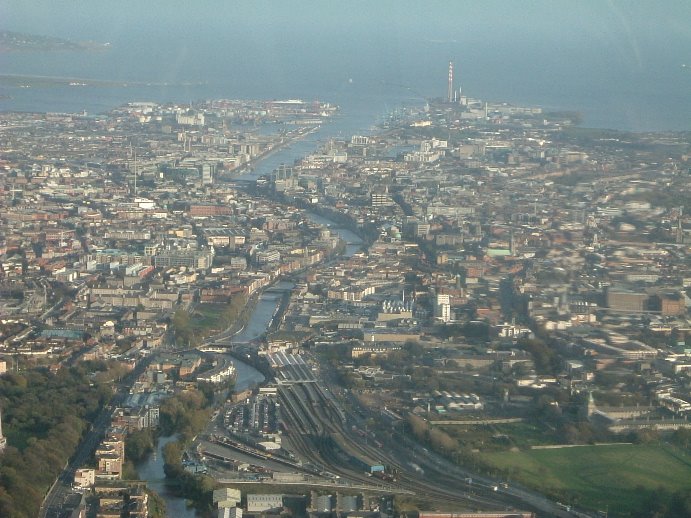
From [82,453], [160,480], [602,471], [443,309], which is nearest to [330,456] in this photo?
[160,480]

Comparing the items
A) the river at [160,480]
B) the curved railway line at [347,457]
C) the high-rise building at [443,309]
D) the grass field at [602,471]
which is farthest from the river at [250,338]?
the grass field at [602,471]

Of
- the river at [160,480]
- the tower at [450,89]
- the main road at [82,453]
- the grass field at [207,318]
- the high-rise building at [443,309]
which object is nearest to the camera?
the main road at [82,453]

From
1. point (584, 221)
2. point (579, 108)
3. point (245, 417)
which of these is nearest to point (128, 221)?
point (584, 221)

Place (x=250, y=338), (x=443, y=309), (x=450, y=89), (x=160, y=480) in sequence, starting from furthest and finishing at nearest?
1. (x=450, y=89)
2. (x=443, y=309)
3. (x=250, y=338)
4. (x=160, y=480)

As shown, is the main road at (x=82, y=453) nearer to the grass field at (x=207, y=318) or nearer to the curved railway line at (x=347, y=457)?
the curved railway line at (x=347, y=457)

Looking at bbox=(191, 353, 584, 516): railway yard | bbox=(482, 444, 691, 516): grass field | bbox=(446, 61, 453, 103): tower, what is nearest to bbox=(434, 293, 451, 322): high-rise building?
bbox=(191, 353, 584, 516): railway yard

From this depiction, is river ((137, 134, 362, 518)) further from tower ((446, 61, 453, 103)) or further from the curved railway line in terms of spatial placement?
tower ((446, 61, 453, 103))

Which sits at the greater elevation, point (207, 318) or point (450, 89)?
point (450, 89)

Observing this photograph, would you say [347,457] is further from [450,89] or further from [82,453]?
[450,89]
